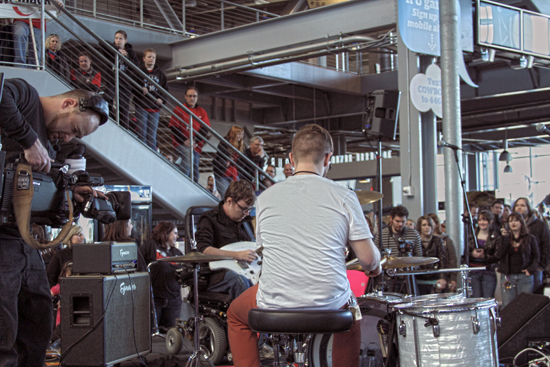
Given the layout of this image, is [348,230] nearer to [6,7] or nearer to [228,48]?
[6,7]

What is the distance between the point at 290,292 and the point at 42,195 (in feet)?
3.86

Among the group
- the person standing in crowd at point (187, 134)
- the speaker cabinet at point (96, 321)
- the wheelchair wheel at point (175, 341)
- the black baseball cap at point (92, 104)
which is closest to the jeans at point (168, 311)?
the wheelchair wheel at point (175, 341)

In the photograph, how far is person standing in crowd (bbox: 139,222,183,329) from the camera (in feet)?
19.4

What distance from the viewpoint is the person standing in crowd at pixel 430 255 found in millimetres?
6698

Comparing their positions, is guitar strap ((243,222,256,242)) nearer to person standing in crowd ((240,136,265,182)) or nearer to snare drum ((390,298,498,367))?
snare drum ((390,298,498,367))

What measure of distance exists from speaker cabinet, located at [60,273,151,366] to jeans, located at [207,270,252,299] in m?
0.79

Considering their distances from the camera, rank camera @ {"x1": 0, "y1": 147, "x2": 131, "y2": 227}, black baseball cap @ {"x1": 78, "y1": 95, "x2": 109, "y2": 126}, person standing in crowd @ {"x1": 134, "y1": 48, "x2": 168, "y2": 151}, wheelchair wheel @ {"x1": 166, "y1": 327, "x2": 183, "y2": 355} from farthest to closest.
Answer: person standing in crowd @ {"x1": 134, "y1": 48, "x2": 168, "y2": 151} < wheelchair wheel @ {"x1": 166, "y1": 327, "x2": 183, "y2": 355} < black baseball cap @ {"x1": 78, "y1": 95, "x2": 109, "y2": 126} < camera @ {"x1": 0, "y1": 147, "x2": 131, "y2": 227}

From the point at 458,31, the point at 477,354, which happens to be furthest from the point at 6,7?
the point at 477,354

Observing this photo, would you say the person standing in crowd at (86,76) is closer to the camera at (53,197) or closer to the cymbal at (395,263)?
the cymbal at (395,263)

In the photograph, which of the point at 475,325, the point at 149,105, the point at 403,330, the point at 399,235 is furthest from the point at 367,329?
the point at 149,105

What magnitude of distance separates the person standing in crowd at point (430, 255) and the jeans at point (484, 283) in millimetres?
713

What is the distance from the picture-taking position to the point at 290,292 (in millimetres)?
2619

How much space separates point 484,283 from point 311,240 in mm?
5557

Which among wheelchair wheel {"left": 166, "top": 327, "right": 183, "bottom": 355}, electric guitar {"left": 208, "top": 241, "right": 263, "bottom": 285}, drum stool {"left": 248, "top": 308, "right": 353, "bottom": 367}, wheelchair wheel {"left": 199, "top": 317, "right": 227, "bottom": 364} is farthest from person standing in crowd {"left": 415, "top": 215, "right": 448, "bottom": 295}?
drum stool {"left": 248, "top": 308, "right": 353, "bottom": 367}
